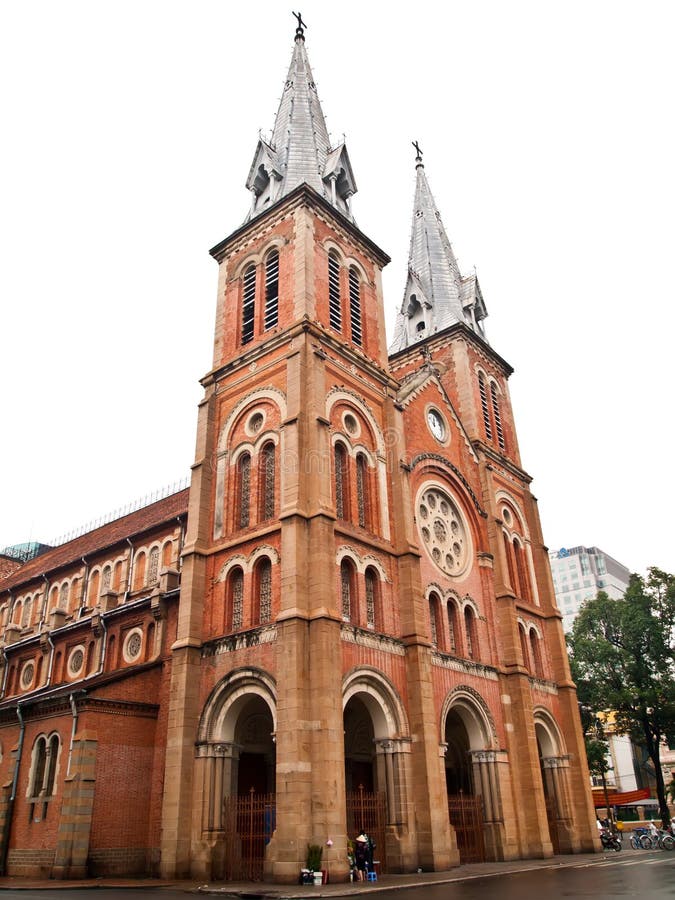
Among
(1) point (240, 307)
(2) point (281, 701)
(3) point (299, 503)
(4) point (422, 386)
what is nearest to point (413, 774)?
(2) point (281, 701)

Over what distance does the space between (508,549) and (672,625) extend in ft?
47.1

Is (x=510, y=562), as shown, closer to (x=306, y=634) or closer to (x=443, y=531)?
(x=443, y=531)

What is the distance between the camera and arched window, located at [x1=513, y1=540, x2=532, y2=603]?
118 ft

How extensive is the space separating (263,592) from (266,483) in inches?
166

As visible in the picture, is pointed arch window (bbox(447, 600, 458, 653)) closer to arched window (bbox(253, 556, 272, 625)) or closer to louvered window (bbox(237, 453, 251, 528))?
arched window (bbox(253, 556, 272, 625))

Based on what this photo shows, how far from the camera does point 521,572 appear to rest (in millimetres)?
36688

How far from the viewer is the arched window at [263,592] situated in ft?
80.3

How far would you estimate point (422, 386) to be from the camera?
1350 inches

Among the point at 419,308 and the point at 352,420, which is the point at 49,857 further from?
the point at 419,308

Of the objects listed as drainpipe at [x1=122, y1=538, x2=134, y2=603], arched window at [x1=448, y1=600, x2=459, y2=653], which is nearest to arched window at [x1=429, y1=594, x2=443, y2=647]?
arched window at [x1=448, y1=600, x2=459, y2=653]

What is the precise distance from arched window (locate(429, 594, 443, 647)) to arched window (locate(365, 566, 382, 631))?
137 inches

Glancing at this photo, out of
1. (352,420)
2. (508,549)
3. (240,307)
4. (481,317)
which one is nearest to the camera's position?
(352,420)

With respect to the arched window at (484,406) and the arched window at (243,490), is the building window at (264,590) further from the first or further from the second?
the arched window at (484,406)

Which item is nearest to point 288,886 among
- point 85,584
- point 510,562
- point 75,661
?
point 75,661
